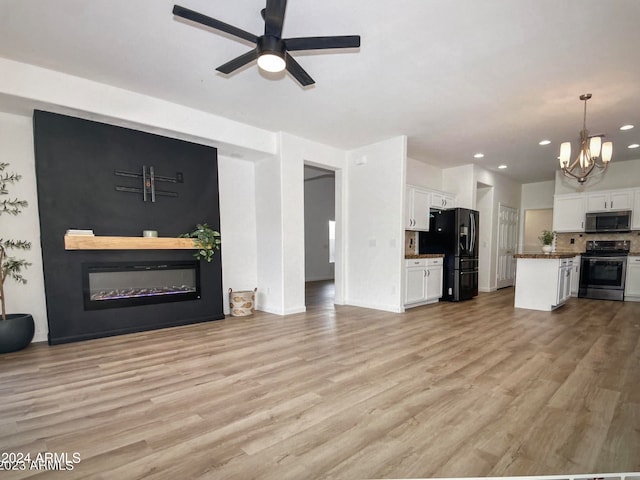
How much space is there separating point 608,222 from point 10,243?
10026mm

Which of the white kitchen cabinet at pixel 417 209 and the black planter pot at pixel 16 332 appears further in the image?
the white kitchen cabinet at pixel 417 209

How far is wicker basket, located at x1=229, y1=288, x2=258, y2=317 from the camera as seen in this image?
4812 mm

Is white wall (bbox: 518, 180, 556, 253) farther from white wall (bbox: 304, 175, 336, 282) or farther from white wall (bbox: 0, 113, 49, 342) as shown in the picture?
white wall (bbox: 0, 113, 49, 342)

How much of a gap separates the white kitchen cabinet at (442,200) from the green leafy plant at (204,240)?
422cm

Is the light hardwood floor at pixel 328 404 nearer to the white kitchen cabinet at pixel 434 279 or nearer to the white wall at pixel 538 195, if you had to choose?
the white kitchen cabinet at pixel 434 279

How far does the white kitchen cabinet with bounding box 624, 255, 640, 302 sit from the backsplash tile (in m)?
0.56

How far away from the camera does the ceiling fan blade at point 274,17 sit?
6.35 feet

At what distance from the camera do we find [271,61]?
7.47 ft

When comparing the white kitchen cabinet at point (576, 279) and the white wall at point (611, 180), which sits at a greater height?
the white wall at point (611, 180)

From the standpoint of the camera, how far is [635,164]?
6465 mm

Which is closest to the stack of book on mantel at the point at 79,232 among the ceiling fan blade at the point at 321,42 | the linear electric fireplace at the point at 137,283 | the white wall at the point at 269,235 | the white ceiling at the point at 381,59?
the linear electric fireplace at the point at 137,283

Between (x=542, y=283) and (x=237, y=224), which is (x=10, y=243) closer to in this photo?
(x=237, y=224)

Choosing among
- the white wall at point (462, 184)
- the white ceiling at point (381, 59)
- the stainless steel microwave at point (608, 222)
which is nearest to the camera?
the white ceiling at point (381, 59)

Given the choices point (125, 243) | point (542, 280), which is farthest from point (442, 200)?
point (125, 243)
